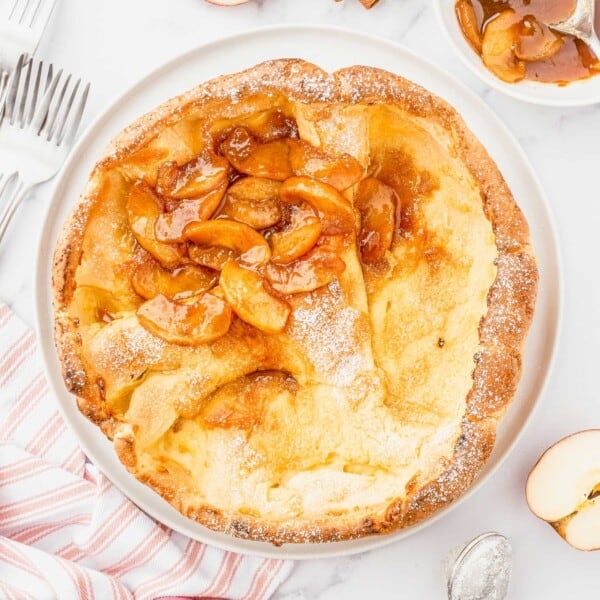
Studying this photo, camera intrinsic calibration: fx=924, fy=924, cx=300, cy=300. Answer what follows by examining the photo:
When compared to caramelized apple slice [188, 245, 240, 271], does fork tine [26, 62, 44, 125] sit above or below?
above

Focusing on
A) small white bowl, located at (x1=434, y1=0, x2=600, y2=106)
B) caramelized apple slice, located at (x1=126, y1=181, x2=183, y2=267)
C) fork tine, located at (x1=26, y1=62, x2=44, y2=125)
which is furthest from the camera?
fork tine, located at (x1=26, y1=62, x2=44, y2=125)

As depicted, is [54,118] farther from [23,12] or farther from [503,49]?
[503,49]

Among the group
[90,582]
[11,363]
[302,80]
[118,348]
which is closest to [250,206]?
[302,80]

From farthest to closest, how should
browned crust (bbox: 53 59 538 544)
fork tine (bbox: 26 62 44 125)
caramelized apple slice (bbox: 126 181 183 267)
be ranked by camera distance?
fork tine (bbox: 26 62 44 125), caramelized apple slice (bbox: 126 181 183 267), browned crust (bbox: 53 59 538 544)

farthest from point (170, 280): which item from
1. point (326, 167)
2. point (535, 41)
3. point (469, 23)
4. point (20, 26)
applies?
point (535, 41)

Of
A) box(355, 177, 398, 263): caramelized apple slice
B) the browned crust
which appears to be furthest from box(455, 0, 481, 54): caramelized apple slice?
box(355, 177, 398, 263): caramelized apple slice

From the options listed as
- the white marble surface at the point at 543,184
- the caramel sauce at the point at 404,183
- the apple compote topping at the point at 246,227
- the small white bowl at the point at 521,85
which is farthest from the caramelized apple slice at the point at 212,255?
the small white bowl at the point at 521,85

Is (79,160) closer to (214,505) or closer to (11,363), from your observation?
(11,363)

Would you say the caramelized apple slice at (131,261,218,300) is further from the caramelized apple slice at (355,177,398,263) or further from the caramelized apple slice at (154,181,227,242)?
the caramelized apple slice at (355,177,398,263)
